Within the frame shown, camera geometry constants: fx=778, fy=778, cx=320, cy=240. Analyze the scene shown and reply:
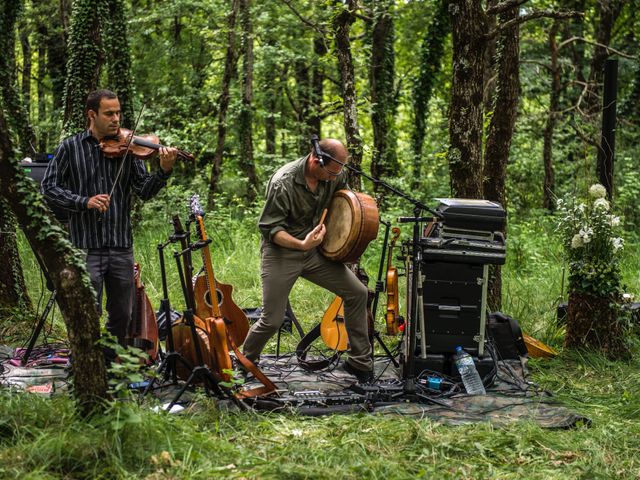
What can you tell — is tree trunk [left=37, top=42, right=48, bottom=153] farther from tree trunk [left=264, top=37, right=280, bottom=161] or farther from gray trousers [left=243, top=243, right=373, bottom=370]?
gray trousers [left=243, top=243, right=373, bottom=370]

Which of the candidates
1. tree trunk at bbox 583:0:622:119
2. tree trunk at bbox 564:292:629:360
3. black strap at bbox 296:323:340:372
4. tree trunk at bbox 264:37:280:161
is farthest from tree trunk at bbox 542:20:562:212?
black strap at bbox 296:323:340:372

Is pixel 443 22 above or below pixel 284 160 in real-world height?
above

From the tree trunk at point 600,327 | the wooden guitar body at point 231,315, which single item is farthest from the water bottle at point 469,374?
the wooden guitar body at point 231,315

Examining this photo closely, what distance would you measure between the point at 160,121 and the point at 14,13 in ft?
17.4

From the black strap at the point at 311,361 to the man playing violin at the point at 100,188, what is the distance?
1678 millimetres

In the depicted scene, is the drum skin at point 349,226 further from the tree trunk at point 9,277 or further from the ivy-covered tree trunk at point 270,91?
the ivy-covered tree trunk at point 270,91

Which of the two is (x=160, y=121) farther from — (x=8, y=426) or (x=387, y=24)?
(x=8, y=426)

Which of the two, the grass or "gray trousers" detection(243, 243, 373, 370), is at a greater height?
"gray trousers" detection(243, 243, 373, 370)

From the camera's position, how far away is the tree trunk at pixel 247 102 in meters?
14.6

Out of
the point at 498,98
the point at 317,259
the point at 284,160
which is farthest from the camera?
the point at 284,160

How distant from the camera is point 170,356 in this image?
5.00 meters

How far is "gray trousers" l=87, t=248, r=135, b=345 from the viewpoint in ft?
17.3

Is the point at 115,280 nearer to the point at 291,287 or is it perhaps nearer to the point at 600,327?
the point at 291,287

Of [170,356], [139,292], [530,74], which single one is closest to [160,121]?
[530,74]
